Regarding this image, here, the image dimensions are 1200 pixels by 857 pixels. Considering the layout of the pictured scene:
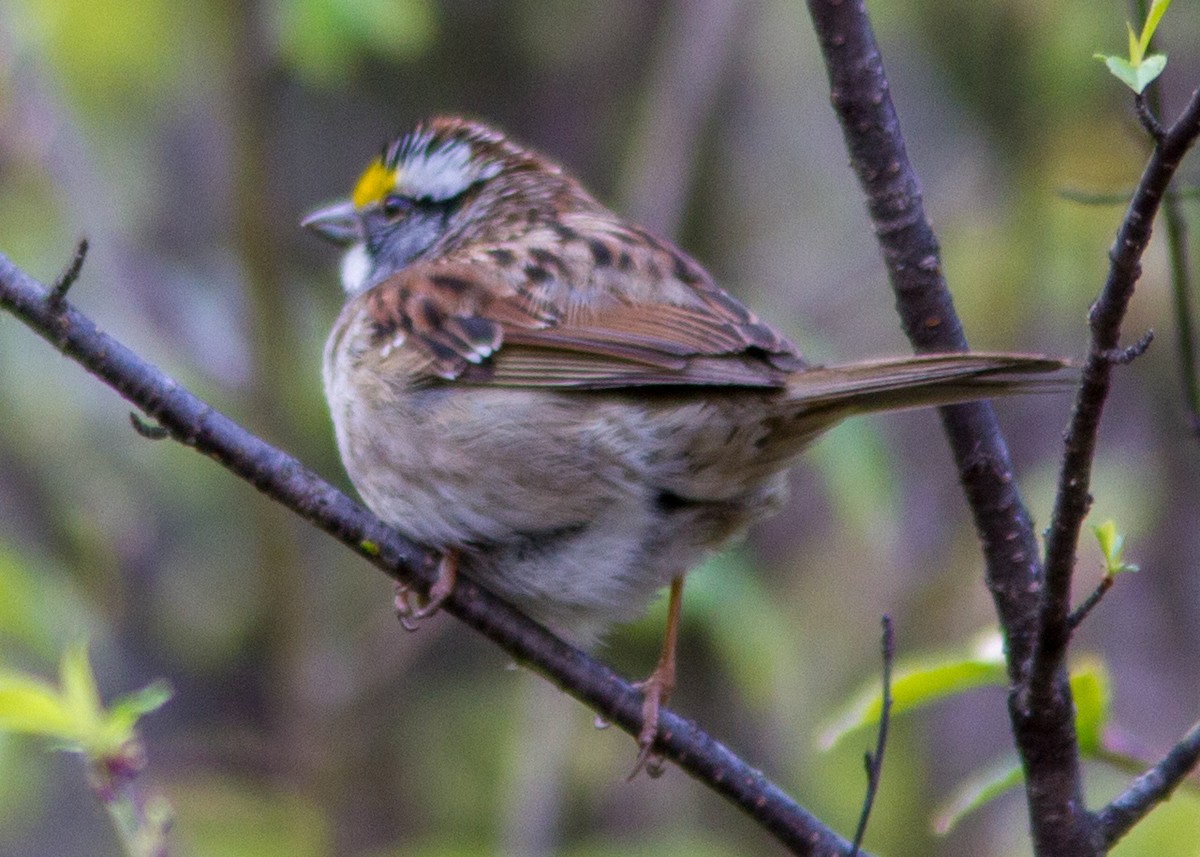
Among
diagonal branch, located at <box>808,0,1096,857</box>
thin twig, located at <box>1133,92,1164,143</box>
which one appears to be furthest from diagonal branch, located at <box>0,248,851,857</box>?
thin twig, located at <box>1133,92,1164,143</box>

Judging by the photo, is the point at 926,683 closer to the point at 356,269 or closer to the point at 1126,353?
the point at 1126,353

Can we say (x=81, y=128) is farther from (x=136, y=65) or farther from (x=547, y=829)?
(x=547, y=829)

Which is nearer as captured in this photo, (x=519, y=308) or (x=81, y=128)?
(x=519, y=308)

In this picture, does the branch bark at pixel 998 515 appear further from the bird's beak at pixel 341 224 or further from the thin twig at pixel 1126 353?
the bird's beak at pixel 341 224

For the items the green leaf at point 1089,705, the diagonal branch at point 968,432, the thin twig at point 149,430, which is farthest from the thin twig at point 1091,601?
the thin twig at point 149,430

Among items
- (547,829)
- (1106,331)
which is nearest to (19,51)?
(547,829)

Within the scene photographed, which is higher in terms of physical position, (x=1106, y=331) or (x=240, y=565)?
(x=240, y=565)
